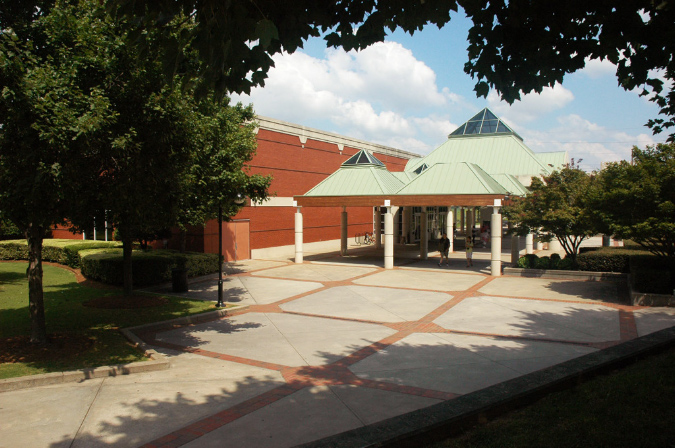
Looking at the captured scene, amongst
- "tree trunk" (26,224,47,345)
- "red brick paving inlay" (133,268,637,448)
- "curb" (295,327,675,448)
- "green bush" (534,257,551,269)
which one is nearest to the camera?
"curb" (295,327,675,448)

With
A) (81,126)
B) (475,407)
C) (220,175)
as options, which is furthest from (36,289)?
(475,407)

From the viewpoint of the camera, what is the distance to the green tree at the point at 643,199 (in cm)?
1402

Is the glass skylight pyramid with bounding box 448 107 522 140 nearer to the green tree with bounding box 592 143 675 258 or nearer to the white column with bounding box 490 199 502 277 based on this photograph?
the white column with bounding box 490 199 502 277

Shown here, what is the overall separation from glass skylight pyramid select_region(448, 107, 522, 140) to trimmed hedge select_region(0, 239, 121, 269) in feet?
87.8

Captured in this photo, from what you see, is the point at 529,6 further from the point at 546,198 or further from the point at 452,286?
the point at 546,198

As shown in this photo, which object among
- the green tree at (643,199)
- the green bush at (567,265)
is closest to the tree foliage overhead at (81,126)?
the green tree at (643,199)

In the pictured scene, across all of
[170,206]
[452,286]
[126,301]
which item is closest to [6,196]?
[170,206]

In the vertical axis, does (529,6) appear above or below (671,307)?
above

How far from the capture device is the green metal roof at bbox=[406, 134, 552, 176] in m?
34.0

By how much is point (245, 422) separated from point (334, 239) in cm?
3015

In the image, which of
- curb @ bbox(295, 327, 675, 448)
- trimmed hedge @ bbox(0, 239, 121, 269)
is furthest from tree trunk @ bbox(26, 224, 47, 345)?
trimmed hedge @ bbox(0, 239, 121, 269)

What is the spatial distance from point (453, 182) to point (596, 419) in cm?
1908

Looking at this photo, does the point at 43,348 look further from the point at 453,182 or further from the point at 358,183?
the point at 358,183

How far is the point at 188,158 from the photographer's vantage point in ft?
30.5
